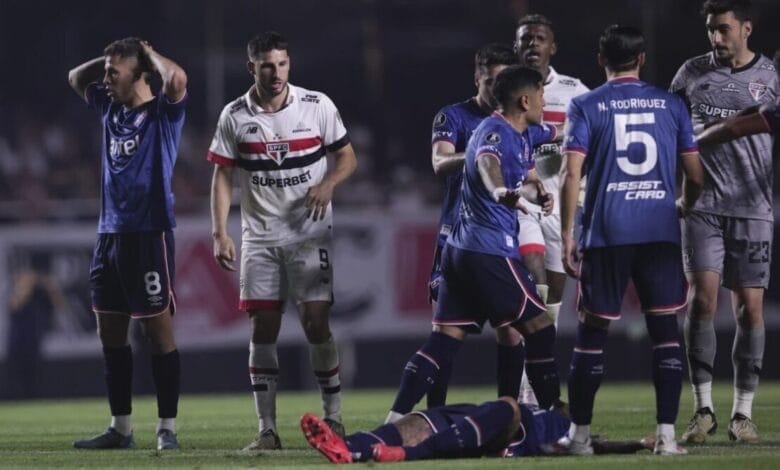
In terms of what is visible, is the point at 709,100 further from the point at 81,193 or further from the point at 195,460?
the point at 81,193

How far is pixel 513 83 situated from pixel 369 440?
83.2 inches

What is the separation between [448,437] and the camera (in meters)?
7.43

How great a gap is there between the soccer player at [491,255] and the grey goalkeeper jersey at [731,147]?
1.44 metres

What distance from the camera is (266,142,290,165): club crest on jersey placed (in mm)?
9148

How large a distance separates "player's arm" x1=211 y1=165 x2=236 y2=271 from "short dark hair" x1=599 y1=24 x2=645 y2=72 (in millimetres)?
2452

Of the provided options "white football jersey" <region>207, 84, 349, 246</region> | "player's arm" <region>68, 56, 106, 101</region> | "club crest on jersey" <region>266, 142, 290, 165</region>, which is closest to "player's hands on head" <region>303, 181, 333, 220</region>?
"white football jersey" <region>207, 84, 349, 246</region>

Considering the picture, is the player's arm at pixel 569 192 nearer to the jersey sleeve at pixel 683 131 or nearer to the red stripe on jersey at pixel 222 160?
the jersey sleeve at pixel 683 131

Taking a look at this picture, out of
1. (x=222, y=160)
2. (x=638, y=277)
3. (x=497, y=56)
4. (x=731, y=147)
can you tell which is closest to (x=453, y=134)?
(x=497, y=56)

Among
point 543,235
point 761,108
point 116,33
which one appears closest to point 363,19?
point 116,33

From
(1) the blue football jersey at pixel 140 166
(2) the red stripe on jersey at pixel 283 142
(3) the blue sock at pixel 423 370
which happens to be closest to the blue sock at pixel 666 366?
(3) the blue sock at pixel 423 370

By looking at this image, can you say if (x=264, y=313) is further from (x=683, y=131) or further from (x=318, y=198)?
(x=683, y=131)

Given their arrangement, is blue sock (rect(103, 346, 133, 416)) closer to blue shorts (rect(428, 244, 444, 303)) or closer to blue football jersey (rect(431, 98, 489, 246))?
blue shorts (rect(428, 244, 444, 303))

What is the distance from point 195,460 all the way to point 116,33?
43.0 ft

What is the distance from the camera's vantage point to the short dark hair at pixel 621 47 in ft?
25.6
